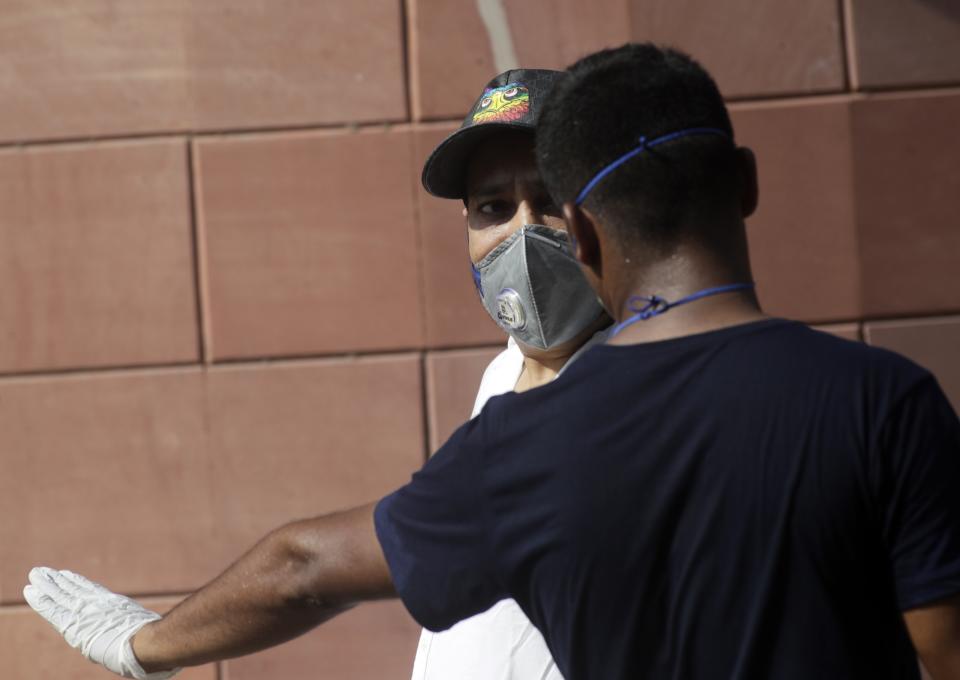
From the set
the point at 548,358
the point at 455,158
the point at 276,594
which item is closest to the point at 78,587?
the point at 276,594

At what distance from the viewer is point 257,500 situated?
4133 mm

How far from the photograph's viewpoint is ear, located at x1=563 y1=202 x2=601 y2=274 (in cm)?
145

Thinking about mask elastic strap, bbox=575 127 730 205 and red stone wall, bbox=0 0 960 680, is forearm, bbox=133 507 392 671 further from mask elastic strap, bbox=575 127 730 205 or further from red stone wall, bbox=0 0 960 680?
red stone wall, bbox=0 0 960 680

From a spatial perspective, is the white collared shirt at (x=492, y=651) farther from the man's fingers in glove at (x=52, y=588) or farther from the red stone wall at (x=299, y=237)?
the red stone wall at (x=299, y=237)

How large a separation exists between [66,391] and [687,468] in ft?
11.0

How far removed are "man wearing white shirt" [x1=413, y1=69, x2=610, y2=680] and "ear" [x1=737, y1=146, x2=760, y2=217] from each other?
74 cm

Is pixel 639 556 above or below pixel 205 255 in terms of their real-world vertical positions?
below

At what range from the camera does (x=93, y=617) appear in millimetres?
1904

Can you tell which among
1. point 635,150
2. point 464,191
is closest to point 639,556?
point 635,150

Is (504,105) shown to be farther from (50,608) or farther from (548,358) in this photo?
(50,608)

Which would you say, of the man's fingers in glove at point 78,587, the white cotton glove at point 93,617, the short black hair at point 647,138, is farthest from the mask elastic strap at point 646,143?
the man's fingers in glove at point 78,587

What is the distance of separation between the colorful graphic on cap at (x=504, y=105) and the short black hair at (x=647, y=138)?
74 cm

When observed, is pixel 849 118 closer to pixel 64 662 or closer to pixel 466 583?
pixel 466 583

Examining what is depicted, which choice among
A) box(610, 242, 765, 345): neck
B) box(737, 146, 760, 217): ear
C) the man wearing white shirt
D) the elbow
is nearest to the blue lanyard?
box(610, 242, 765, 345): neck
